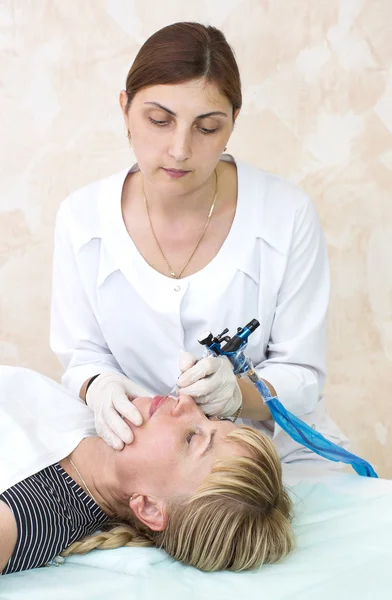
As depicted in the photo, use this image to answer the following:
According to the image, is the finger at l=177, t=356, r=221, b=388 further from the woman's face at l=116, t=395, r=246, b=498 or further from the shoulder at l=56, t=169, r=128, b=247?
the shoulder at l=56, t=169, r=128, b=247

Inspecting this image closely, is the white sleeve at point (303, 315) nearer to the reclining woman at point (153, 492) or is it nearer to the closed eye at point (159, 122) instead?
the reclining woman at point (153, 492)

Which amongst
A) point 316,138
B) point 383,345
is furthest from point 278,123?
point 383,345

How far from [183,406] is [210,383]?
90 millimetres

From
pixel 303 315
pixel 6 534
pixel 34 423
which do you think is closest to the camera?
pixel 6 534

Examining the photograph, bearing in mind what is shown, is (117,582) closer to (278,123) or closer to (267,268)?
(267,268)

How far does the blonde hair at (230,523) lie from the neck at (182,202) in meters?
0.65

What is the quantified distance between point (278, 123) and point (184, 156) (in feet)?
4.29

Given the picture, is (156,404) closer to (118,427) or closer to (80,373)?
(118,427)

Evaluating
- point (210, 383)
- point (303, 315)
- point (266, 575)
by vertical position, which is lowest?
point (266, 575)

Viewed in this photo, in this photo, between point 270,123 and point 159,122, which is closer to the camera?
point 159,122

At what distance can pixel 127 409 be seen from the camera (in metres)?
1.97

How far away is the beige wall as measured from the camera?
316 centimetres

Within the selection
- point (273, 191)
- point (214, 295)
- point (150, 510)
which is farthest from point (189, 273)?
point (150, 510)

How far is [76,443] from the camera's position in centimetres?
207
